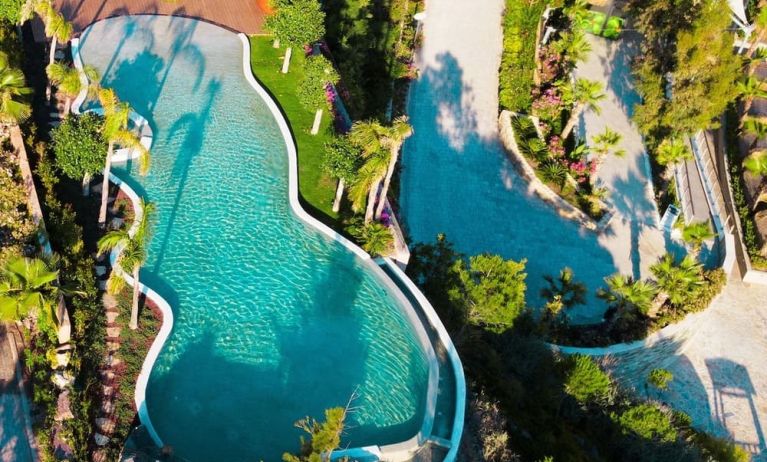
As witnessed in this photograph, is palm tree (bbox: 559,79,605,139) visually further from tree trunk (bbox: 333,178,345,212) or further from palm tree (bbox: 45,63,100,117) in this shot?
palm tree (bbox: 45,63,100,117)

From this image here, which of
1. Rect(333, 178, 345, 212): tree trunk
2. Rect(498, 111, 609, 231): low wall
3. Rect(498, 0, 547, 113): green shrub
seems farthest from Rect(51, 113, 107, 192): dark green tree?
Rect(498, 0, 547, 113): green shrub

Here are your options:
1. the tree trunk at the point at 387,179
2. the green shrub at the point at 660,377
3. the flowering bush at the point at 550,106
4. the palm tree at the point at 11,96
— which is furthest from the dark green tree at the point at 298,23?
the green shrub at the point at 660,377

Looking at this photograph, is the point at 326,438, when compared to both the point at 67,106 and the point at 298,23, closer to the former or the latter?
the point at 67,106

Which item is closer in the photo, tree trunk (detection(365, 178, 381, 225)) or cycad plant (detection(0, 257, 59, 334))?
cycad plant (detection(0, 257, 59, 334))

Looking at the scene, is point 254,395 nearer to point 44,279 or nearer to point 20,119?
point 44,279

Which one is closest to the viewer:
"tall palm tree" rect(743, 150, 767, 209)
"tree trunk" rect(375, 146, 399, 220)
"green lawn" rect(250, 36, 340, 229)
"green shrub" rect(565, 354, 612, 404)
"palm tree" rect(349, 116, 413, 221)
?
"palm tree" rect(349, 116, 413, 221)

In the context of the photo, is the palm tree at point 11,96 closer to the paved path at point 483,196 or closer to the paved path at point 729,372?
the paved path at point 483,196
